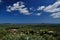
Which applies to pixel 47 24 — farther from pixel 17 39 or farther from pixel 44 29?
pixel 17 39

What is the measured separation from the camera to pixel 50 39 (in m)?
5.61

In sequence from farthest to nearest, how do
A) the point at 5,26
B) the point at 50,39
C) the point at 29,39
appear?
1. the point at 5,26
2. the point at 50,39
3. the point at 29,39

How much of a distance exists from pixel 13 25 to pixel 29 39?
307 cm

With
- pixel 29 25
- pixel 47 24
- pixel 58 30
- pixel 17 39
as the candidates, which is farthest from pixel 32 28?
pixel 17 39

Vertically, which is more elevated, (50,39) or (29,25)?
(29,25)

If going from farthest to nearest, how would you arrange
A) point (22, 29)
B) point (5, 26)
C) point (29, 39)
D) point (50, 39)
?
point (5, 26) < point (22, 29) < point (50, 39) < point (29, 39)

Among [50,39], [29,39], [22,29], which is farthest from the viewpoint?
[22,29]

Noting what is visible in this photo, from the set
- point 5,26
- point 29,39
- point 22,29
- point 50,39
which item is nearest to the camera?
point 29,39

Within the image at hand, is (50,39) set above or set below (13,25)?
below

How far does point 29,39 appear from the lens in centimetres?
460

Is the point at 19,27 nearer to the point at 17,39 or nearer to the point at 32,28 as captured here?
the point at 32,28

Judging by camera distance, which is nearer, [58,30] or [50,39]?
[50,39]

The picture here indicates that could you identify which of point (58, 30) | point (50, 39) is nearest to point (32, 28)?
point (58, 30)

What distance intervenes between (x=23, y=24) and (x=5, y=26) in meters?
1.05
